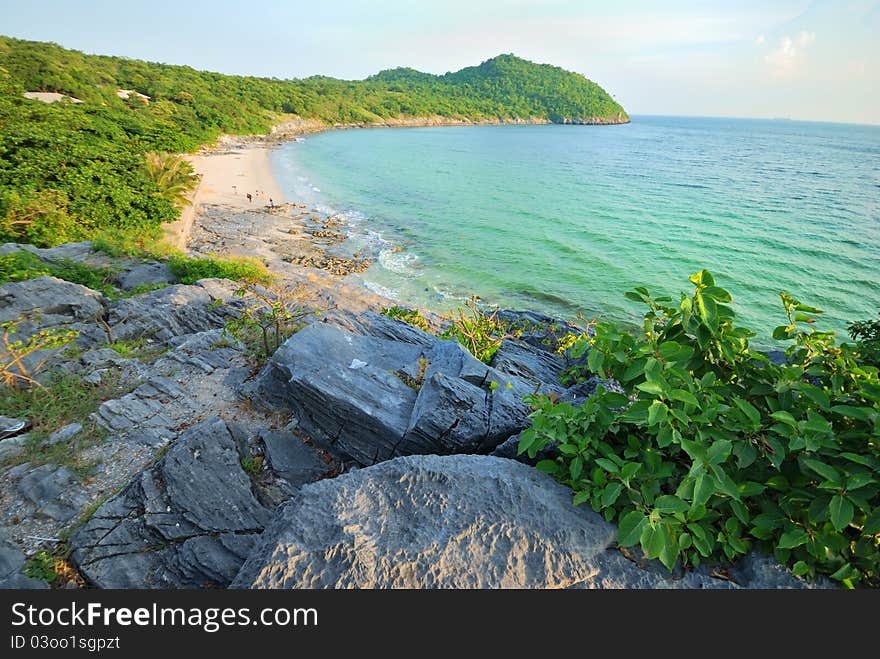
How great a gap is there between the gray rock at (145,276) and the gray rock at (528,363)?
1029cm

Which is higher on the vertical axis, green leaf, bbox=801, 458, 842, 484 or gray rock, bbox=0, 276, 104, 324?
green leaf, bbox=801, 458, 842, 484

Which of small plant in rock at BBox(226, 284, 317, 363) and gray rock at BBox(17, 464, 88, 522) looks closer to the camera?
gray rock at BBox(17, 464, 88, 522)

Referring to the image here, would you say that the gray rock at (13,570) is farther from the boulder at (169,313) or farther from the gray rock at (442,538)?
the boulder at (169,313)

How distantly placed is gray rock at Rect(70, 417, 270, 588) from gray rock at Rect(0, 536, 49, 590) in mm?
329

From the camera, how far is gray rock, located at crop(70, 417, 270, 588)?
4004 mm

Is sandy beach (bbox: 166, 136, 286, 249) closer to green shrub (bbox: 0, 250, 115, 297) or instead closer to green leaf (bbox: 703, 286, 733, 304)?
green shrub (bbox: 0, 250, 115, 297)

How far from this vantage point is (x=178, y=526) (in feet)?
14.0

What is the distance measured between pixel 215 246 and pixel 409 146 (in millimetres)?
61656

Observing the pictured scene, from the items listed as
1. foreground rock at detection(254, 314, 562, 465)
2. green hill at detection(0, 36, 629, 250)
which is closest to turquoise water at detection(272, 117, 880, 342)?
green hill at detection(0, 36, 629, 250)

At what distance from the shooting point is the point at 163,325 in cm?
980

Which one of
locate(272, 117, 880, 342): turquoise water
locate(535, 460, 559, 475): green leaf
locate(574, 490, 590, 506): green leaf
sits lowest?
locate(272, 117, 880, 342): turquoise water

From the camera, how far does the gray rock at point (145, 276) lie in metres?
12.5

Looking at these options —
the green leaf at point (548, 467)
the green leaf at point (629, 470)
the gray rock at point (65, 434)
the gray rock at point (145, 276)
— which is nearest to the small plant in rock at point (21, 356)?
the gray rock at point (65, 434)

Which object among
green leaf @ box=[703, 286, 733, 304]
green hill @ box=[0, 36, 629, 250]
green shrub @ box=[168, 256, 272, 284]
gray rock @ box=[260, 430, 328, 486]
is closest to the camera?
green leaf @ box=[703, 286, 733, 304]
